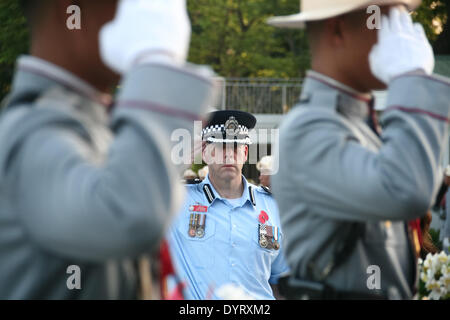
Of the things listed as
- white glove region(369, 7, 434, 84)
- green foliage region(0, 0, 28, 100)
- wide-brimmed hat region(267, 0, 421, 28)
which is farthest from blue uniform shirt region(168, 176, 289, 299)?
green foliage region(0, 0, 28, 100)

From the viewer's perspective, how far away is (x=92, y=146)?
1836 millimetres

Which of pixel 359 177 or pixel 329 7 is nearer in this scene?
pixel 359 177

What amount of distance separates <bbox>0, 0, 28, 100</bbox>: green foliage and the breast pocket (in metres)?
8.65

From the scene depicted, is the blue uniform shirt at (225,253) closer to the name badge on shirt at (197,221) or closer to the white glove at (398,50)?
the name badge on shirt at (197,221)

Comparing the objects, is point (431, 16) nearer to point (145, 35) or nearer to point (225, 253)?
point (225, 253)

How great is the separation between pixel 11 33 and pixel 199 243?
9.66m

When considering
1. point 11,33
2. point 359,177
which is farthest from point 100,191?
point 11,33

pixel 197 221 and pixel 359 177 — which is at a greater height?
pixel 359 177

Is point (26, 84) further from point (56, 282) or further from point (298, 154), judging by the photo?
point (298, 154)

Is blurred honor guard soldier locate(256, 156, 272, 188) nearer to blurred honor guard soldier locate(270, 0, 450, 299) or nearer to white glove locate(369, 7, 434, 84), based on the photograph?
blurred honor guard soldier locate(270, 0, 450, 299)

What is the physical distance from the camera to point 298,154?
7.82 ft

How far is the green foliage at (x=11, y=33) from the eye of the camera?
13.2m

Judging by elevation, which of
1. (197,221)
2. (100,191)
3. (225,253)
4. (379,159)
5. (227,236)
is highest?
(379,159)

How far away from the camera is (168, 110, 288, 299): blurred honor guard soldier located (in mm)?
5043
